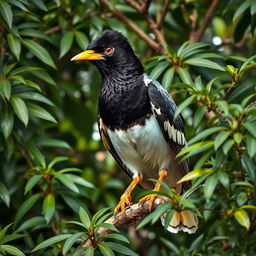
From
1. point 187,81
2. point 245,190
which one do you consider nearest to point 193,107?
point 187,81

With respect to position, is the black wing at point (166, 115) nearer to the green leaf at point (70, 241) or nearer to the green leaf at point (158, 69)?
the green leaf at point (158, 69)

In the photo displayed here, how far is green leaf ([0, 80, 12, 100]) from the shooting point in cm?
526

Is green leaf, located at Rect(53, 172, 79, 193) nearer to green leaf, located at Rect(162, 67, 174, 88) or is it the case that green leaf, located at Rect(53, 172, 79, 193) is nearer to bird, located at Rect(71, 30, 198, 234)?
bird, located at Rect(71, 30, 198, 234)

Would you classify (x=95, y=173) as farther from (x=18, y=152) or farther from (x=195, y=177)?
(x=195, y=177)

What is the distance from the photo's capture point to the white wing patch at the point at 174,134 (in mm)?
5805

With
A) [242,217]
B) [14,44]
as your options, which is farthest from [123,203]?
[14,44]

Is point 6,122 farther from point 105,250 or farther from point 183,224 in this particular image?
point 183,224

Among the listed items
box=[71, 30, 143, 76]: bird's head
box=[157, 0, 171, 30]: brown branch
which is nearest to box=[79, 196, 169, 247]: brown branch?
box=[71, 30, 143, 76]: bird's head

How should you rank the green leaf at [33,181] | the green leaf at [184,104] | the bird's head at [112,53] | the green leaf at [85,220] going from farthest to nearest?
the bird's head at [112,53] < the green leaf at [33,181] < the green leaf at [85,220] < the green leaf at [184,104]

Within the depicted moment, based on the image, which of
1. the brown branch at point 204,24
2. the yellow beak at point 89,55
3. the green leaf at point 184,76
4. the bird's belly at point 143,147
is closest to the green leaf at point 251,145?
the green leaf at point 184,76

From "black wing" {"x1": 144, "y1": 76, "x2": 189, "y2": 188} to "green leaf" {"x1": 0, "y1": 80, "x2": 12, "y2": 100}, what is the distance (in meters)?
1.23

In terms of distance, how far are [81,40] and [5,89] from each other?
140 centimetres

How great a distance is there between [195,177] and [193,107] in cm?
263

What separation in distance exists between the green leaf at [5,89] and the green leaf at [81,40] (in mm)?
1229
